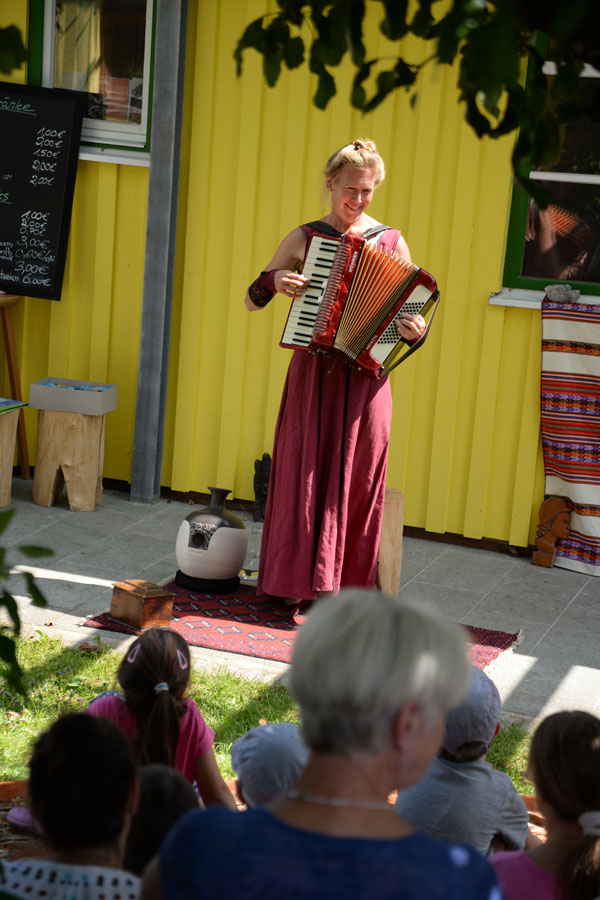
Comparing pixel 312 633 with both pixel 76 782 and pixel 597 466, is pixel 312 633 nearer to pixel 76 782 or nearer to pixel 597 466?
pixel 76 782

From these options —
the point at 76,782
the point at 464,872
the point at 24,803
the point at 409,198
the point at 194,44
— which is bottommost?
the point at 24,803

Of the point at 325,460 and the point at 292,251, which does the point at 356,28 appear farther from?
the point at 325,460

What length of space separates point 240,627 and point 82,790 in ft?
9.58

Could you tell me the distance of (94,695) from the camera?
3.88m

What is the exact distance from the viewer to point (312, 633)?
1421mm

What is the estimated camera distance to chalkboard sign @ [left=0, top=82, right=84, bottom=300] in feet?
20.5

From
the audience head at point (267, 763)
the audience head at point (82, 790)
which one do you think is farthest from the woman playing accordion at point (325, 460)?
the audience head at point (82, 790)

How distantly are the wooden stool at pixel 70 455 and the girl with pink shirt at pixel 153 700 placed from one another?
11.5ft

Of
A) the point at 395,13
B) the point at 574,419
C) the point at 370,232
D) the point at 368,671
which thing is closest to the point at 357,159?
the point at 370,232

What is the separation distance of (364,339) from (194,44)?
2490 mm

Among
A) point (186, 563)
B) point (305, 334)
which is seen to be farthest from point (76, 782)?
point (186, 563)

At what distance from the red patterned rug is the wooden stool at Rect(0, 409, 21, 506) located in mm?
1386

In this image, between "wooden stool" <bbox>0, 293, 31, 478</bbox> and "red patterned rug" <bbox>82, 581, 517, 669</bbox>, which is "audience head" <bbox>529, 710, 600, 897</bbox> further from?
"wooden stool" <bbox>0, 293, 31, 478</bbox>

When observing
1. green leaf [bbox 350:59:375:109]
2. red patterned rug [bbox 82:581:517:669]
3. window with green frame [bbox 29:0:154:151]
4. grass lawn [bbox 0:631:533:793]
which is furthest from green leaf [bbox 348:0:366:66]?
window with green frame [bbox 29:0:154:151]
